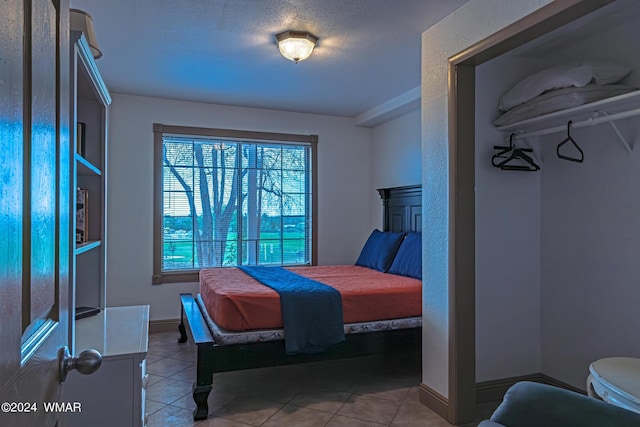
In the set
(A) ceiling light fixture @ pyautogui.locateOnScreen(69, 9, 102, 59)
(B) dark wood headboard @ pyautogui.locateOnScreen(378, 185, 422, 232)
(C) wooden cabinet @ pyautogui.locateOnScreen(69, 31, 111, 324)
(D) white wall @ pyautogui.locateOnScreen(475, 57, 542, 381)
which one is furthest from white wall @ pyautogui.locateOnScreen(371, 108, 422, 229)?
(A) ceiling light fixture @ pyautogui.locateOnScreen(69, 9, 102, 59)

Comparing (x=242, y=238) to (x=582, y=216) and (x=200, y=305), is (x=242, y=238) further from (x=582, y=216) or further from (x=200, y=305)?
(x=582, y=216)

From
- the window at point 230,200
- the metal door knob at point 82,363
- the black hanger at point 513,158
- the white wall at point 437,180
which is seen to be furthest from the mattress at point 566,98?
the window at point 230,200

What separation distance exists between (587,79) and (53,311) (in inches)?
104

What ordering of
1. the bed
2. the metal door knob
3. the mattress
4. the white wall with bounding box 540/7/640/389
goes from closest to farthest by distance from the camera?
the metal door knob, the mattress, the white wall with bounding box 540/7/640/389, the bed

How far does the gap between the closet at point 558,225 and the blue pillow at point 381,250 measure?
4.88ft

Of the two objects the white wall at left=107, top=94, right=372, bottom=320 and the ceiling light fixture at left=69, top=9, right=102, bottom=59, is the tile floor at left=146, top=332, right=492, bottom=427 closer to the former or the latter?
the white wall at left=107, top=94, right=372, bottom=320

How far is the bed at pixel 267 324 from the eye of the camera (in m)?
2.77

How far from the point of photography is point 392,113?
482cm

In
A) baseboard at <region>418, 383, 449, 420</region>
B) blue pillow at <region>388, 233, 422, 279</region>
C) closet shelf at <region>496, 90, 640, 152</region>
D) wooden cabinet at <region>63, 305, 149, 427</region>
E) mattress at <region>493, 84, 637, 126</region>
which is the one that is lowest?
baseboard at <region>418, 383, 449, 420</region>

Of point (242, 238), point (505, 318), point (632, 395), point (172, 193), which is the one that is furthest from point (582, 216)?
point (172, 193)

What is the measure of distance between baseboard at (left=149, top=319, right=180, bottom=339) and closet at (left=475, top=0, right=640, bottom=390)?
3191mm

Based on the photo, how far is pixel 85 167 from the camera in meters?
2.13

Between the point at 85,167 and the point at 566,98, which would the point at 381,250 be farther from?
the point at 85,167

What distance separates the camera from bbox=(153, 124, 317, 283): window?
187 inches
